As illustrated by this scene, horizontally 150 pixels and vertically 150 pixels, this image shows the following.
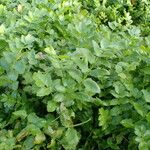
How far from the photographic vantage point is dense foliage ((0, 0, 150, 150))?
1910mm

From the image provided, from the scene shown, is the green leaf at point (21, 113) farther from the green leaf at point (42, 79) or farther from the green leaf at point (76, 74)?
the green leaf at point (76, 74)

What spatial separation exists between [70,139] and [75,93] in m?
0.22

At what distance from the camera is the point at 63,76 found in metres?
1.96

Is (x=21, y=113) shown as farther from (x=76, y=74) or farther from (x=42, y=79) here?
(x=76, y=74)

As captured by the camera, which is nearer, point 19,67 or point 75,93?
point 75,93

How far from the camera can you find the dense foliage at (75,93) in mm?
1910

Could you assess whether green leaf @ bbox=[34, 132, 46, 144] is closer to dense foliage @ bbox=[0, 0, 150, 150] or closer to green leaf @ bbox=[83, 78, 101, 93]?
dense foliage @ bbox=[0, 0, 150, 150]

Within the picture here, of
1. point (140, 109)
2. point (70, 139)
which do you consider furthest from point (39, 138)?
point (140, 109)

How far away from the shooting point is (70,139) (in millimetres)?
1890

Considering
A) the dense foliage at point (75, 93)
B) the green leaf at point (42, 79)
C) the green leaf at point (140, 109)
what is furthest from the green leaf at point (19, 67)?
the green leaf at point (140, 109)

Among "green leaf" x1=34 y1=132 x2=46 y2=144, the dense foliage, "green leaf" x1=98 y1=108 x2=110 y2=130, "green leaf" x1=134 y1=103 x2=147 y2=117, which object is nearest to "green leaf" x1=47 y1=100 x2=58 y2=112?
the dense foliage

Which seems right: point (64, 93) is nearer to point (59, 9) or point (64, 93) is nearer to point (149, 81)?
point (149, 81)

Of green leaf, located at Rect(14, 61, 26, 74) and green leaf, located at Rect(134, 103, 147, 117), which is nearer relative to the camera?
green leaf, located at Rect(134, 103, 147, 117)

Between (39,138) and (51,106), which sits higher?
(51,106)
